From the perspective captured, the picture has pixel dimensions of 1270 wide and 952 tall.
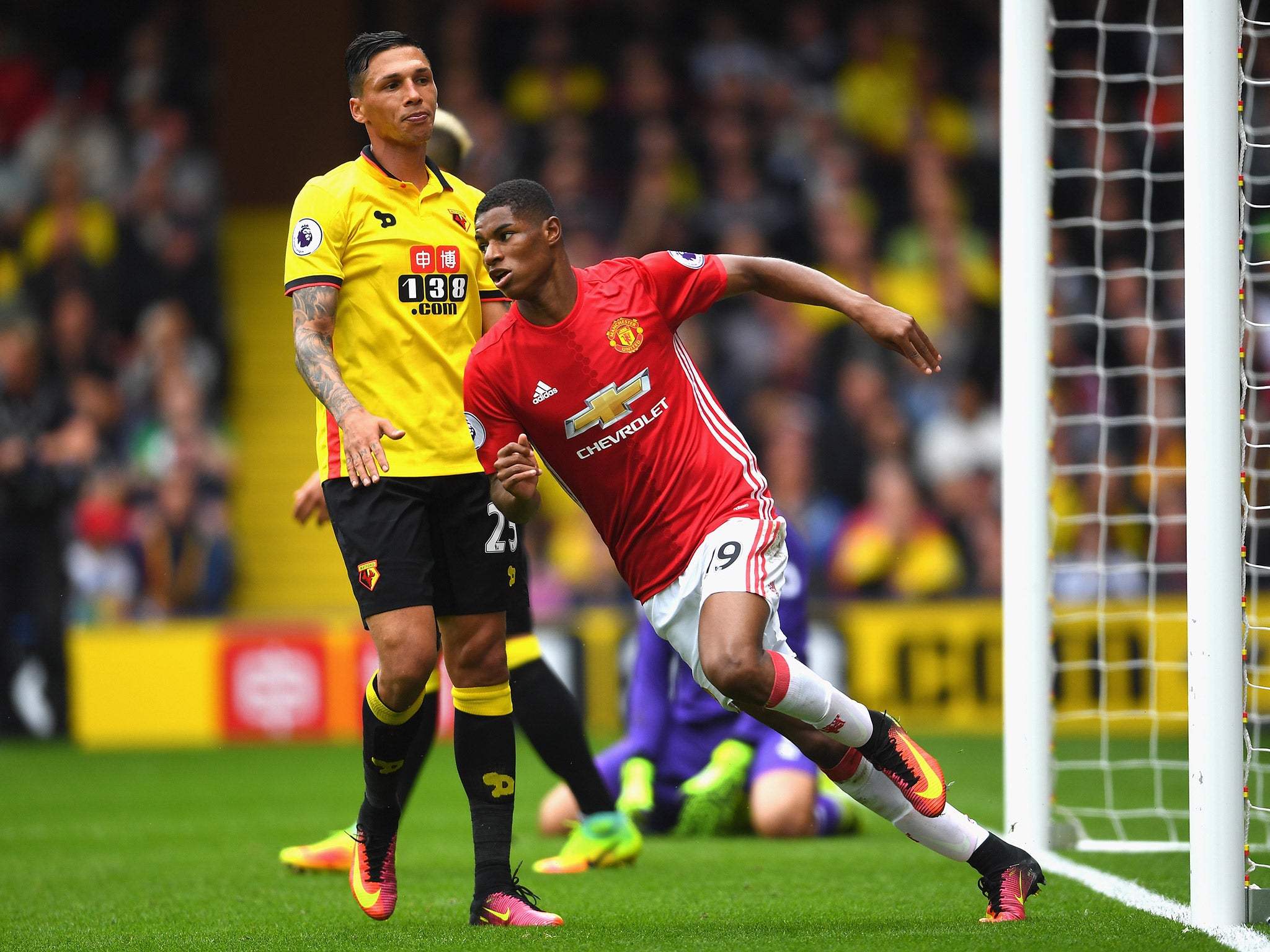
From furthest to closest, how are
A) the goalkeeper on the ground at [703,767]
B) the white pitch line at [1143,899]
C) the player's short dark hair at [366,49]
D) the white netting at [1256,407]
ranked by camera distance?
the goalkeeper on the ground at [703,767] < the white netting at [1256,407] < the player's short dark hair at [366,49] < the white pitch line at [1143,899]

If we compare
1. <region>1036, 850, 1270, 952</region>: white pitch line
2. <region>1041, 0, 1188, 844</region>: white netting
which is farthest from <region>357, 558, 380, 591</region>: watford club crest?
<region>1041, 0, 1188, 844</region>: white netting

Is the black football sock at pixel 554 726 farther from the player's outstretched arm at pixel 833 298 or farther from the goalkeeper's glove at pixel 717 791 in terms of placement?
the player's outstretched arm at pixel 833 298

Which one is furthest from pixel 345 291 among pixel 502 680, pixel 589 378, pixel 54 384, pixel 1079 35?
pixel 1079 35

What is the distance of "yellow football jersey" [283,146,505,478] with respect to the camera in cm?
443

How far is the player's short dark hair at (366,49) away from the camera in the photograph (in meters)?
4.53

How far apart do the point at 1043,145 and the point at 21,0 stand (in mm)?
12128

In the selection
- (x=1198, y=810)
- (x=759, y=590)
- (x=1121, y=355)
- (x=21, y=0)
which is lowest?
(x=1198, y=810)

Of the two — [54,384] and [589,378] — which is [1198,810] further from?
[54,384]

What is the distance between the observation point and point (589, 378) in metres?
4.26

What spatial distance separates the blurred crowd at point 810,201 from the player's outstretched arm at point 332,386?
7586 millimetres

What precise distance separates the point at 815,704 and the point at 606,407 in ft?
3.10

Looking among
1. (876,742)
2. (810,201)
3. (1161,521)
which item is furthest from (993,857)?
(810,201)

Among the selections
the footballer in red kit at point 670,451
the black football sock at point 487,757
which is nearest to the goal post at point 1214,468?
the footballer in red kit at point 670,451

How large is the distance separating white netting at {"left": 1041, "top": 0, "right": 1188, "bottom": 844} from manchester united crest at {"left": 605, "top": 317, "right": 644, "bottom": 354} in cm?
330
